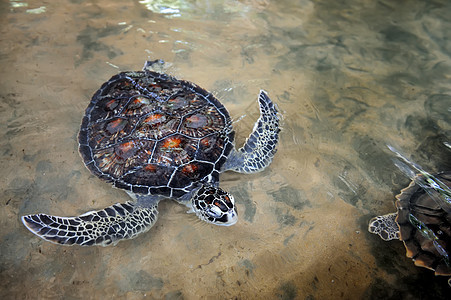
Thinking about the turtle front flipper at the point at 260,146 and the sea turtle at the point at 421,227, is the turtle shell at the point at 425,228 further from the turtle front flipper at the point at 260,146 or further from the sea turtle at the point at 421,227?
the turtle front flipper at the point at 260,146

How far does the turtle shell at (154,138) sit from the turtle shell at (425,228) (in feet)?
6.46

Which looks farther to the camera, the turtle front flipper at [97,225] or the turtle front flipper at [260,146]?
the turtle front flipper at [260,146]

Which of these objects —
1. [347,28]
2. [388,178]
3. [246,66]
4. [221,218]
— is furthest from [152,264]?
[347,28]

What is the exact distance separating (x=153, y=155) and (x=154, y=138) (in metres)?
0.19

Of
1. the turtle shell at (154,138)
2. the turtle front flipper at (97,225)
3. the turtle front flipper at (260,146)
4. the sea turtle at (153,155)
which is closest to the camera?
the turtle front flipper at (97,225)

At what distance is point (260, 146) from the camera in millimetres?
3350

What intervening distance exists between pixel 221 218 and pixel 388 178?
2.08 metres

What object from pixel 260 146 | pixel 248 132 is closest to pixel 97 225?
pixel 260 146

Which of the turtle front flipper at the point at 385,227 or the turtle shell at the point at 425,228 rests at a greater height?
A: the turtle shell at the point at 425,228

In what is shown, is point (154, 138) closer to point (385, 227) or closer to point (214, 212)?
point (214, 212)

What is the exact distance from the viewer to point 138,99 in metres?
3.26

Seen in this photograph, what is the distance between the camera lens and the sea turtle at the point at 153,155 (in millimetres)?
2691

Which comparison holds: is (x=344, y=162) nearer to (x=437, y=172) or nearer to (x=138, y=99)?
(x=437, y=172)

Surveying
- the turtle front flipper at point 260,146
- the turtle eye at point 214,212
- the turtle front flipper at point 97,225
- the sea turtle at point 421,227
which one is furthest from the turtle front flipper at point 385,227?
the turtle front flipper at point 97,225
